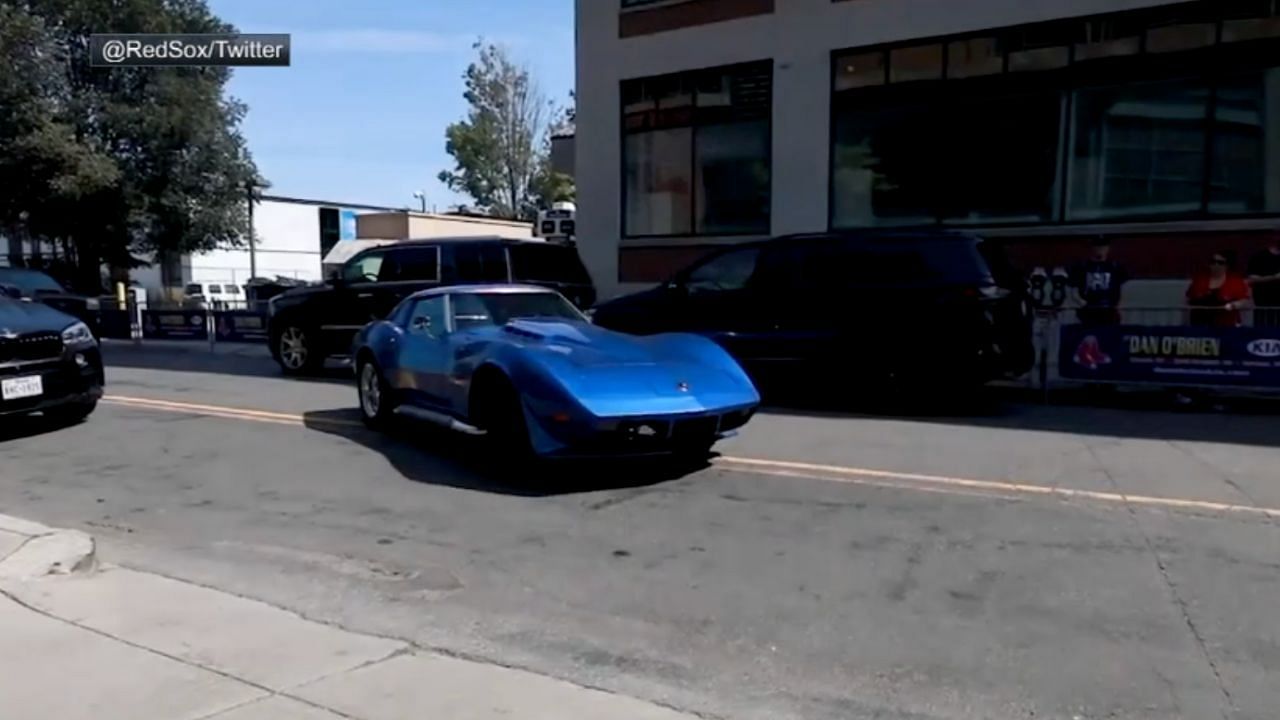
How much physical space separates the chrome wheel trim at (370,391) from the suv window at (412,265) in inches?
194

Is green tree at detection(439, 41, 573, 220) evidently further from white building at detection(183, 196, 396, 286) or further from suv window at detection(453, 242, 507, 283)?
suv window at detection(453, 242, 507, 283)

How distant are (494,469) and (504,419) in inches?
25.1

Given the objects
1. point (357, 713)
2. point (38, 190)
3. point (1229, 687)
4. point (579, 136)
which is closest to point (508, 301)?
point (357, 713)

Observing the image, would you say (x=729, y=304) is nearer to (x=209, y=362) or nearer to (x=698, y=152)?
(x=698, y=152)

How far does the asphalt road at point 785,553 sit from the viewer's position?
13.8ft

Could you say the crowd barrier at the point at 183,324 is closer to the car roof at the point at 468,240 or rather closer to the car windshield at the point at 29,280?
the car windshield at the point at 29,280

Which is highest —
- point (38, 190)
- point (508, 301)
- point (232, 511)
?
point (38, 190)

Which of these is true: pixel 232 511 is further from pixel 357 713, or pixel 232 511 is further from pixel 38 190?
pixel 38 190

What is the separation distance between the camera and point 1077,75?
16.0 m

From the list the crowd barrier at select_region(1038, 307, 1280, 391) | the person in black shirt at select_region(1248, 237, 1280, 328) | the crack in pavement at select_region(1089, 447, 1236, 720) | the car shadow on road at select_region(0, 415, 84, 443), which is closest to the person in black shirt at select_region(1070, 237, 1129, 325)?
the crowd barrier at select_region(1038, 307, 1280, 391)

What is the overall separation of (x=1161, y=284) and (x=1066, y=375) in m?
3.83

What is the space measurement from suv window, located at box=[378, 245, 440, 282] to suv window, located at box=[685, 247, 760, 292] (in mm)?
4218

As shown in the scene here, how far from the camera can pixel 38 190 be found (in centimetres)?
3306

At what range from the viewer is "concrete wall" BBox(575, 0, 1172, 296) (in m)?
16.9
